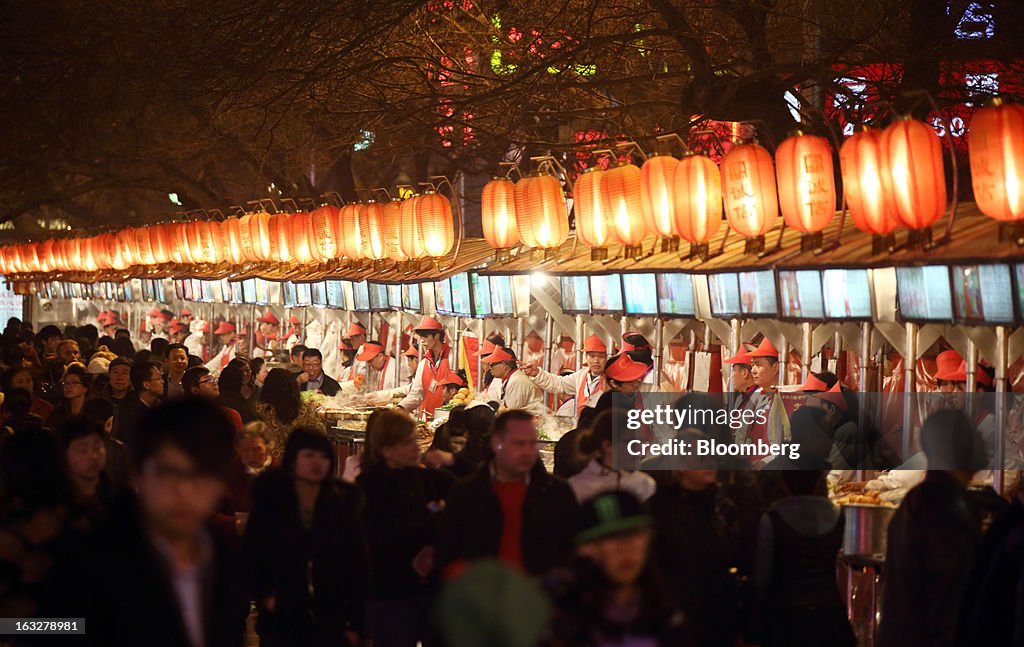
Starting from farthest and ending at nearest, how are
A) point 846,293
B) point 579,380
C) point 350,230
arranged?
point 350,230
point 579,380
point 846,293

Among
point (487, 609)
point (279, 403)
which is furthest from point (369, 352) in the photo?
point (487, 609)

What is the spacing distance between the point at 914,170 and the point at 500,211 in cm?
605

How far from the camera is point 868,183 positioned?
32.0 feet

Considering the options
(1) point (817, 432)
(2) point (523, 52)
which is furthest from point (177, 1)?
(1) point (817, 432)

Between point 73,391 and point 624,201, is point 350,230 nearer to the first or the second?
point 624,201

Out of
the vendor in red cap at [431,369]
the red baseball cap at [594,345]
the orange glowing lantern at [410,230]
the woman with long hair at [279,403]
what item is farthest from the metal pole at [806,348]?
the vendor in red cap at [431,369]

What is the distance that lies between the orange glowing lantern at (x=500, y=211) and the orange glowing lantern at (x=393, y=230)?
2370 mm

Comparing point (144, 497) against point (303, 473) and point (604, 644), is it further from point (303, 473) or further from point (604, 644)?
point (303, 473)

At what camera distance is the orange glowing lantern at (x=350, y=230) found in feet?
59.3

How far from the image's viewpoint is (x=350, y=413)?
16.4 metres

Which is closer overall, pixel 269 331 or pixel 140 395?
pixel 140 395

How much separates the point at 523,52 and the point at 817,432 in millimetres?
9186

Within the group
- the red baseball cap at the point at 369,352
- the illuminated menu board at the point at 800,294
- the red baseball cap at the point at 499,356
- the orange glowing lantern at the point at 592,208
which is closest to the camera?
the illuminated menu board at the point at 800,294

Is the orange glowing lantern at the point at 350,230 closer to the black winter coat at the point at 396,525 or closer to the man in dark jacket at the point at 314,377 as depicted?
the man in dark jacket at the point at 314,377
